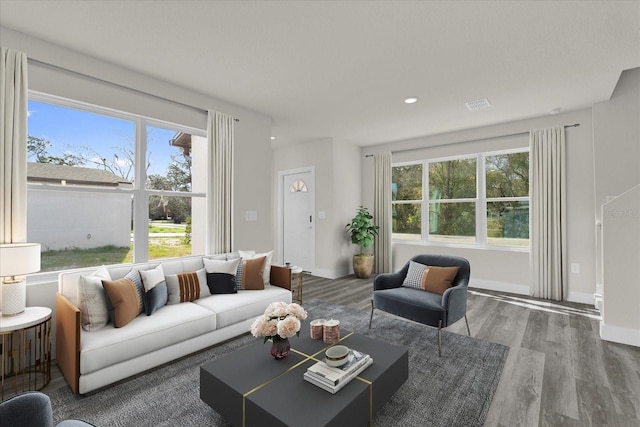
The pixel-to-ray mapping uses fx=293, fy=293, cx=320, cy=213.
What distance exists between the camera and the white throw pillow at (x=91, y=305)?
2.29 m

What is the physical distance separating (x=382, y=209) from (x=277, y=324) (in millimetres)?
4670

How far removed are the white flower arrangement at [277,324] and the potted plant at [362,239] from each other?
12.8ft

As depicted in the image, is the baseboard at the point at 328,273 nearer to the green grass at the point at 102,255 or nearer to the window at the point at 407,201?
the window at the point at 407,201

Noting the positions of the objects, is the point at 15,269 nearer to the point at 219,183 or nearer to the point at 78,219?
the point at 78,219

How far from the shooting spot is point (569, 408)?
1955mm

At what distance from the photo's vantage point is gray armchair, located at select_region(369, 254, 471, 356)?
8.94ft

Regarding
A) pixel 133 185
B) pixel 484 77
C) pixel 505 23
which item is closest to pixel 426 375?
pixel 505 23

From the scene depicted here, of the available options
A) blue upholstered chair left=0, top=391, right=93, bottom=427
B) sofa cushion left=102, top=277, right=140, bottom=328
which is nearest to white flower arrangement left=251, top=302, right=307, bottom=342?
blue upholstered chair left=0, top=391, right=93, bottom=427

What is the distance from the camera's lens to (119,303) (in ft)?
7.76

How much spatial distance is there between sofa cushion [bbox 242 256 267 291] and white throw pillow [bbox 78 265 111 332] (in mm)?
1358

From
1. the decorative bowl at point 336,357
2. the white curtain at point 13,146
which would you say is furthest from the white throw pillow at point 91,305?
the decorative bowl at point 336,357

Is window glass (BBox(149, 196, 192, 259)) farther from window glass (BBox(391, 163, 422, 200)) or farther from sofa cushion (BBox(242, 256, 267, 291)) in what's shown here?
window glass (BBox(391, 163, 422, 200))

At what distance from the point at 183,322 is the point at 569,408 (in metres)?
2.93

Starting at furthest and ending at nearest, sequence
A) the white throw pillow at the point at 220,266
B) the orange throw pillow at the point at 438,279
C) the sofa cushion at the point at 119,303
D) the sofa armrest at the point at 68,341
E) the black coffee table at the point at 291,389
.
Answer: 1. the white throw pillow at the point at 220,266
2. the orange throw pillow at the point at 438,279
3. the sofa cushion at the point at 119,303
4. the sofa armrest at the point at 68,341
5. the black coffee table at the point at 291,389
